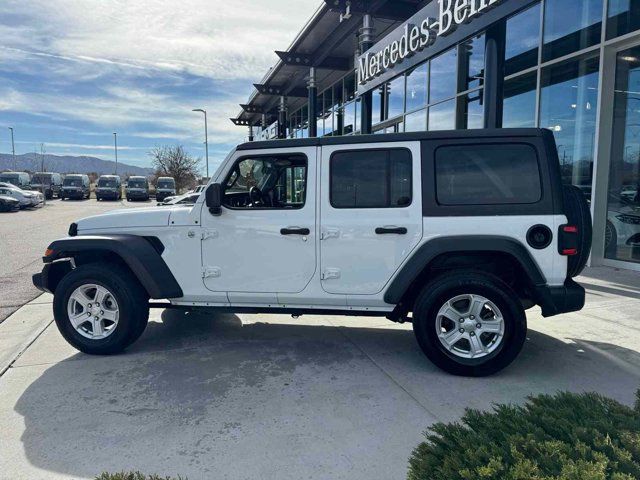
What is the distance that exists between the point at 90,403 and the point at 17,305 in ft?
12.3

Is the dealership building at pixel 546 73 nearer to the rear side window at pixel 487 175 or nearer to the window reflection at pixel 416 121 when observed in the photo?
the window reflection at pixel 416 121

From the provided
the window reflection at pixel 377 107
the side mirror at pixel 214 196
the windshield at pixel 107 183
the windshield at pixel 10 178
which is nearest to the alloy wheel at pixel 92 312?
the side mirror at pixel 214 196

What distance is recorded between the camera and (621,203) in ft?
27.1

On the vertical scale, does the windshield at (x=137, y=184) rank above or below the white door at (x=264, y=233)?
above

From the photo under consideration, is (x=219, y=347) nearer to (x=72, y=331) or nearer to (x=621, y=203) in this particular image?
(x=72, y=331)

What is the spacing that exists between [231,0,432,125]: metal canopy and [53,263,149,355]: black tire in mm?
8378

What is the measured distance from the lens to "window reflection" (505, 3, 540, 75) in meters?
9.43

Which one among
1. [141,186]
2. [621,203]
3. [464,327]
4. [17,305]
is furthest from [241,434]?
[141,186]

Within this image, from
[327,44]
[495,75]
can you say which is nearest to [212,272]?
[495,75]

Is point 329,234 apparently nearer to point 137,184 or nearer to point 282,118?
point 282,118

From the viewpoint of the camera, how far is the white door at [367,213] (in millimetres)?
3939

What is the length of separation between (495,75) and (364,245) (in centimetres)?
454

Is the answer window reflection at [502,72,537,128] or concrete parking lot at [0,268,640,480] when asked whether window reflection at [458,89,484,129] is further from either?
concrete parking lot at [0,268,640,480]

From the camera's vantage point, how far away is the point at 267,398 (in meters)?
3.48
